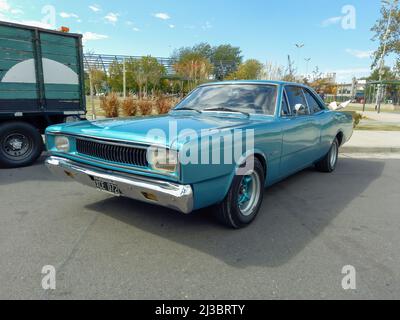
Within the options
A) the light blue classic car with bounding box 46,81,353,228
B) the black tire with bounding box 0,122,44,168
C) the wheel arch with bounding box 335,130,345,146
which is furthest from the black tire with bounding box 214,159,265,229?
the black tire with bounding box 0,122,44,168

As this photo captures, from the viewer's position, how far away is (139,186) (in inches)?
104

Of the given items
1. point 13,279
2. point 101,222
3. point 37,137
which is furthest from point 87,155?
point 37,137

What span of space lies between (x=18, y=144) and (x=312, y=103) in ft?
17.9

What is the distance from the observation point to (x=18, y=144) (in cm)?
592

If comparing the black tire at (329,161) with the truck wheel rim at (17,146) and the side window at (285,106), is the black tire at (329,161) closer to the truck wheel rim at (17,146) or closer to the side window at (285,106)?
the side window at (285,106)

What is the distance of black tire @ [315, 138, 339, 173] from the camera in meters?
5.78

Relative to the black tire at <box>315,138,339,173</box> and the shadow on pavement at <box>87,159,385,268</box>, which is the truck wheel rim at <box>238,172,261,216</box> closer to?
the shadow on pavement at <box>87,159,385,268</box>

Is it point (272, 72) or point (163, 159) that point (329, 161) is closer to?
point (163, 159)

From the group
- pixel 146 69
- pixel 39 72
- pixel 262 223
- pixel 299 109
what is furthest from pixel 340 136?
pixel 146 69

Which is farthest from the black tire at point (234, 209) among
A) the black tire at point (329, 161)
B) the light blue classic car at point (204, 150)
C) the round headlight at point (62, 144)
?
the black tire at point (329, 161)

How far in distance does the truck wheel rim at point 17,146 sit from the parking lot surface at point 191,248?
159cm

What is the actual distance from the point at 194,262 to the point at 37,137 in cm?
473

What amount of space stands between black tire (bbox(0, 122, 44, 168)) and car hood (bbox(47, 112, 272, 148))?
2837 millimetres

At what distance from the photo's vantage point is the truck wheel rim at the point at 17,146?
5.77m
